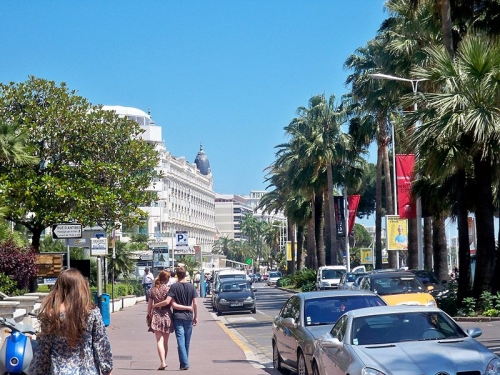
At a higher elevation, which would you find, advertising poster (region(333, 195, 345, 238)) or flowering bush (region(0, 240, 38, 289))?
advertising poster (region(333, 195, 345, 238))

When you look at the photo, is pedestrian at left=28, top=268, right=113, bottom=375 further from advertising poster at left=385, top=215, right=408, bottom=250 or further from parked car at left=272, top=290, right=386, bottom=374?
advertising poster at left=385, top=215, right=408, bottom=250

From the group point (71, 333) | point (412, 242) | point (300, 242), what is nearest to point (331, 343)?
point (71, 333)

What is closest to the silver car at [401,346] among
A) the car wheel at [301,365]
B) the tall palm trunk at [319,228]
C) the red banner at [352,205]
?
the car wheel at [301,365]

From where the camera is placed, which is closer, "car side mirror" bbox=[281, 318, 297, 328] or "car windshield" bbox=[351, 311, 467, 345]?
"car windshield" bbox=[351, 311, 467, 345]

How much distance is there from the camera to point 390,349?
373 inches

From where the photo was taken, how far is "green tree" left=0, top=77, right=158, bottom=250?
30516 mm

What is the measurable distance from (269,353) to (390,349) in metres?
9.32

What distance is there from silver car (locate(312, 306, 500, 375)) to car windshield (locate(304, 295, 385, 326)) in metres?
2.13

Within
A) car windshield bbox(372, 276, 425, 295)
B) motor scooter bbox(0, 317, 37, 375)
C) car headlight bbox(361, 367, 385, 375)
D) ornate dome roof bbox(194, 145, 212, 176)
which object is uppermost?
ornate dome roof bbox(194, 145, 212, 176)

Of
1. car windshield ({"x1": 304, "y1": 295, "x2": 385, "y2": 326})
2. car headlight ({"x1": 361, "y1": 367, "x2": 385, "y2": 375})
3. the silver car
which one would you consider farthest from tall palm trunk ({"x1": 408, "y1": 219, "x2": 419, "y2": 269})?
car headlight ({"x1": 361, "y1": 367, "x2": 385, "y2": 375})

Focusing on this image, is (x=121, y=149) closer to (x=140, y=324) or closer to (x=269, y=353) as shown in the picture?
(x=140, y=324)

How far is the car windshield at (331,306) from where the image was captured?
43.9 ft

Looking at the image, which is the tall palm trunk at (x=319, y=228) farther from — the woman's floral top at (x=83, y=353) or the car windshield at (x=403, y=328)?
the woman's floral top at (x=83, y=353)

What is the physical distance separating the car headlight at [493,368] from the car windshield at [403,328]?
40.0 inches
